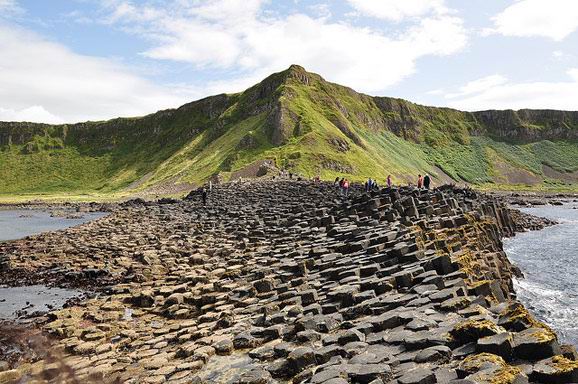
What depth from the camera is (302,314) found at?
1191 centimetres

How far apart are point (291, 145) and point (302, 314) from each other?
9530cm

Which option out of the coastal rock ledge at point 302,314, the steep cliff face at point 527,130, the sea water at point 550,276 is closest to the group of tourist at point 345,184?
the sea water at point 550,276

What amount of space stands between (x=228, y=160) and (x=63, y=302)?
90685 mm

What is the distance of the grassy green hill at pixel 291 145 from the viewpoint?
110 m

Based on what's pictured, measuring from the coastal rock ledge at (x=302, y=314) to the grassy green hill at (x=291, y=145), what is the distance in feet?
231

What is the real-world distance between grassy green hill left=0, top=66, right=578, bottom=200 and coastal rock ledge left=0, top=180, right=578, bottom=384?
231ft

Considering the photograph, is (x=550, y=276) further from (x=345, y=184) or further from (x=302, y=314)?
(x=345, y=184)

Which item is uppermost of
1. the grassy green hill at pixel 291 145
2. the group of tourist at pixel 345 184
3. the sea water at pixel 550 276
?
the grassy green hill at pixel 291 145

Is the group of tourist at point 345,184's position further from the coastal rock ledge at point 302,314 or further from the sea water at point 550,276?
the coastal rock ledge at point 302,314

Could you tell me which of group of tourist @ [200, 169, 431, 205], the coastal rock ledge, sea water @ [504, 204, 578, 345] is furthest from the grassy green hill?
the coastal rock ledge

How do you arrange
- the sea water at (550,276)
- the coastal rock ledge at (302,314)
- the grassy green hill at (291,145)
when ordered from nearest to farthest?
the coastal rock ledge at (302,314) → the sea water at (550,276) → the grassy green hill at (291,145)

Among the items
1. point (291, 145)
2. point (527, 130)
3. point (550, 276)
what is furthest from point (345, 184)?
point (527, 130)

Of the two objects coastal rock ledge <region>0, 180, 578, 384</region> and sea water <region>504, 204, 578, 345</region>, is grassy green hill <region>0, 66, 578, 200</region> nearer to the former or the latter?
sea water <region>504, 204, 578, 345</region>

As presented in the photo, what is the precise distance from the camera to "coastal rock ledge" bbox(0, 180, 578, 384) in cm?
742
